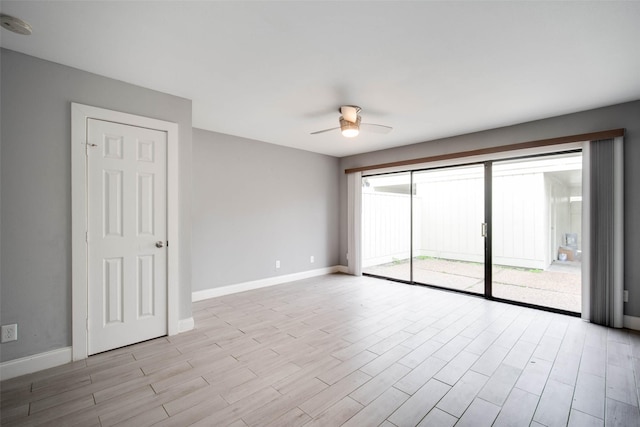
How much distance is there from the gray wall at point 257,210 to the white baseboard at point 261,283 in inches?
3.2

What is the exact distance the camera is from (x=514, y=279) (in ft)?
16.3

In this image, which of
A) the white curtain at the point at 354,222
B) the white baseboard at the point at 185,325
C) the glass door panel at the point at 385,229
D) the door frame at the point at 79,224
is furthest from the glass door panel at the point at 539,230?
the door frame at the point at 79,224


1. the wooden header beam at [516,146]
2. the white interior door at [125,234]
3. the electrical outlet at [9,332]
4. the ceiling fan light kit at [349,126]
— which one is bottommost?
the electrical outlet at [9,332]

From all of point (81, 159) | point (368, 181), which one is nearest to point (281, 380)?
point (81, 159)

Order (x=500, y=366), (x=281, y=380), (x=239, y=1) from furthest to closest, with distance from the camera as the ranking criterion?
(x=500, y=366)
(x=281, y=380)
(x=239, y=1)

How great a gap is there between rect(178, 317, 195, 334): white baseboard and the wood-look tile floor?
0.36 feet

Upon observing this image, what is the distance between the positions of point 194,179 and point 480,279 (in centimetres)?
529

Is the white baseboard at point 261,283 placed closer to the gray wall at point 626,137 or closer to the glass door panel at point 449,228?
the glass door panel at point 449,228

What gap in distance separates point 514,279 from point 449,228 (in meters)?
1.60

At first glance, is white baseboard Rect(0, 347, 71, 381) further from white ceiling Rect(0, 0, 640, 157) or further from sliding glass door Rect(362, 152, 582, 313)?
sliding glass door Rect(362, 152, 582, 313)

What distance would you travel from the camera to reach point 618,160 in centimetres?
314

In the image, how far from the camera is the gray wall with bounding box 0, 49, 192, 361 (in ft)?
7.25

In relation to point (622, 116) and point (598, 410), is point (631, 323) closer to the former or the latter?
point (598, 410)

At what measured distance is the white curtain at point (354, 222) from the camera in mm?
5832
